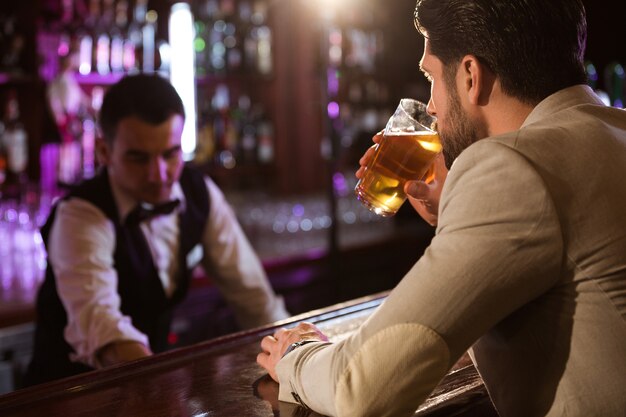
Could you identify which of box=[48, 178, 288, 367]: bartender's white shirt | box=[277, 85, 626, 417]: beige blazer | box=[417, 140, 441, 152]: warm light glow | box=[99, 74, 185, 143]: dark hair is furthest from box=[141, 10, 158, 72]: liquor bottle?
box=[277, 85, 626, 417]: beige blazer

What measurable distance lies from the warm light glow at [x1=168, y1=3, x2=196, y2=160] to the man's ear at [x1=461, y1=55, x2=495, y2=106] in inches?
134

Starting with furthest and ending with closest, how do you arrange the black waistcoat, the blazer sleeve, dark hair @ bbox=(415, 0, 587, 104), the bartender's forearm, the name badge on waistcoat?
the name badge on waistcoat < the black waistcoat < the bartender's forearm < dark hair @ bbox=(415, 0, 587, 104) < the blazer sleeve

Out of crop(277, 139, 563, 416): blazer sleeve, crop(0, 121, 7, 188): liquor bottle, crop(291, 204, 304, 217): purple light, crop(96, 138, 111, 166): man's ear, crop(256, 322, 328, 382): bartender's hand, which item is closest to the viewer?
crop(277, 139, 563, 416): blazer sleeve

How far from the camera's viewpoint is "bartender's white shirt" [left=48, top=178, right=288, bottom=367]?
1.84m

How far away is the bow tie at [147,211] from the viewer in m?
2.17

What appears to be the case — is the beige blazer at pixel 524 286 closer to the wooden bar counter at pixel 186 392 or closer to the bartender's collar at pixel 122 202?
the wooden bar counter at pixel 186 392

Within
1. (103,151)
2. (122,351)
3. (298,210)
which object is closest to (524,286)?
(122,351)

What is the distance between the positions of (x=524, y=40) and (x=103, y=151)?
1.52m

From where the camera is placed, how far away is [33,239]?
3527 millimetres

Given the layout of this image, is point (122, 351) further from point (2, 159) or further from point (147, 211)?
point (2, 159)

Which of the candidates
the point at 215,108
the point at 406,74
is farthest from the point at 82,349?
the point at 406,74

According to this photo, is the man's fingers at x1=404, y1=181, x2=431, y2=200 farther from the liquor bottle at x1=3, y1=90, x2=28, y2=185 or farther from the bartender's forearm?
the liquor bottle at x1=3, y1=90, x2=28, y2=185

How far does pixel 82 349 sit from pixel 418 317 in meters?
1.23

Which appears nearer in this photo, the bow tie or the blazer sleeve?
the blazer sleeve
